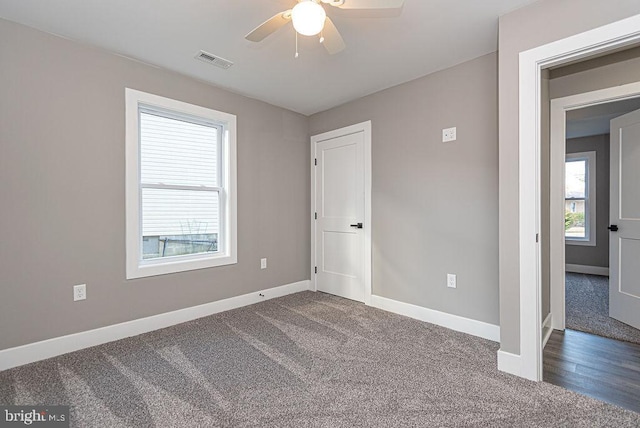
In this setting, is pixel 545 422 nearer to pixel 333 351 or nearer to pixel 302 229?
pixel 333 351

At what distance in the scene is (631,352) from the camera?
2.43 m

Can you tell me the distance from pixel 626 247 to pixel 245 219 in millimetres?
4001

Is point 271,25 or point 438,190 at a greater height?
point 271,25

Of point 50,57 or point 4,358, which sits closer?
point 4,358

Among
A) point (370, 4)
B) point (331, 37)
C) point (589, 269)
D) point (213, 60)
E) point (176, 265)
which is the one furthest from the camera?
point (589, 269)

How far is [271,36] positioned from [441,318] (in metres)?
2.93

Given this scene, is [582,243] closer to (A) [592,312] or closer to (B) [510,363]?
(A) [592,312]

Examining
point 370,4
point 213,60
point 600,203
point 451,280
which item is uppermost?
point 213,60

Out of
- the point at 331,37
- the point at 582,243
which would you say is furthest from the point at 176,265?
the point at 582,243

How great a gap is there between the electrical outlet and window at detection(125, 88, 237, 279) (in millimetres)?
338

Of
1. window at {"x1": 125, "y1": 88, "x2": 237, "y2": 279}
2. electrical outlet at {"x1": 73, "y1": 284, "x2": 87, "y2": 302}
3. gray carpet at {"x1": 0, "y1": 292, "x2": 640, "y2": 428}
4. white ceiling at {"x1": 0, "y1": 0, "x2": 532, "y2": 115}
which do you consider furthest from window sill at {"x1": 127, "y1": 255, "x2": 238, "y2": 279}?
white ceiling at {"x1": 0, "y1": 0, "x2": 532, "y2": 115}

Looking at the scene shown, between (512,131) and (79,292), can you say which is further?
(79,292)

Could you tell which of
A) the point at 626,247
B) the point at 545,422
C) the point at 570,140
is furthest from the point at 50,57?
the point at 570,140

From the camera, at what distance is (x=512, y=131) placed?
2090mm
